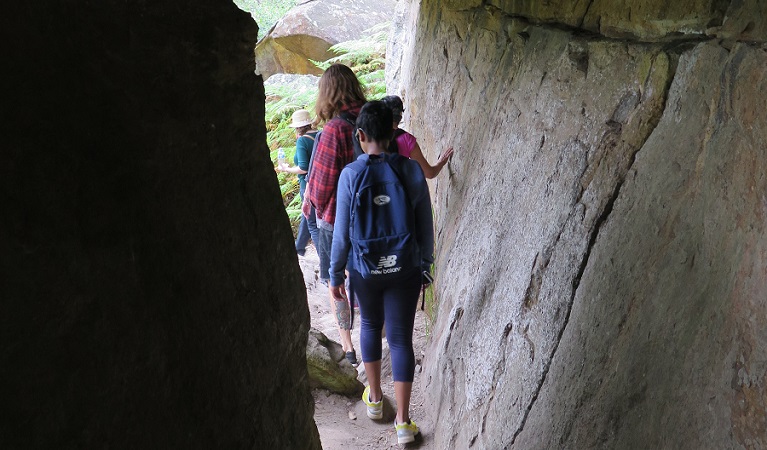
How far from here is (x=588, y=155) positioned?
3094 mm

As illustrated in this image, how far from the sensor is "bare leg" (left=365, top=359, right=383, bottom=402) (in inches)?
174

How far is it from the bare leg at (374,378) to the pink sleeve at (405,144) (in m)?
1.46

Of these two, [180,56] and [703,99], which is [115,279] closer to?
[180,56]

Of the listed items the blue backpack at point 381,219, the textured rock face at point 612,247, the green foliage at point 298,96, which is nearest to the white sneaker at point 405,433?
the textured rock face at point 612,247

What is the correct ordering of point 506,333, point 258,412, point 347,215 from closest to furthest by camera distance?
1. point 258,412
2. point 506,333
3. point 347,215

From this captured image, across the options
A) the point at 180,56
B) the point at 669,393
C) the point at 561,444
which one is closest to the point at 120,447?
the point at 180,56

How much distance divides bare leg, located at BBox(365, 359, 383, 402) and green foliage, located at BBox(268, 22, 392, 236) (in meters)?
4.81

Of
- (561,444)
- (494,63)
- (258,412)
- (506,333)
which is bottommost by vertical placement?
(561,444)

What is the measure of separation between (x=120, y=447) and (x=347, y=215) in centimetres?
250

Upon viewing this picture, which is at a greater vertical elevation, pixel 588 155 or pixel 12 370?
pixel 588 155

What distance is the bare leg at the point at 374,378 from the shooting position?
4426 mm

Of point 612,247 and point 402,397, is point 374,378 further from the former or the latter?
point 612,247

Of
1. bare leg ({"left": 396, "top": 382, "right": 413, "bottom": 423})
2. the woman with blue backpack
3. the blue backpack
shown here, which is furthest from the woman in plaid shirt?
bare leg ({"left": 396, "top": 382, "right": 413, "bottom": 423})

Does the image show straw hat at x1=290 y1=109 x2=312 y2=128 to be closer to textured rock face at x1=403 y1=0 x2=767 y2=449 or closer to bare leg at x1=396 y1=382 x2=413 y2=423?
textured rock face at x1=403 y1=0 x2=767 y2=449
